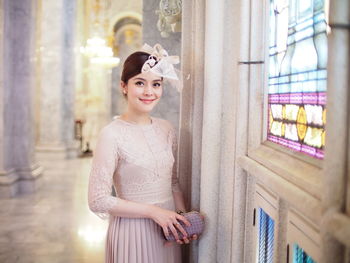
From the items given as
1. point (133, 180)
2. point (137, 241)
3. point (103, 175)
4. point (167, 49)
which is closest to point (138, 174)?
point (133, 180)

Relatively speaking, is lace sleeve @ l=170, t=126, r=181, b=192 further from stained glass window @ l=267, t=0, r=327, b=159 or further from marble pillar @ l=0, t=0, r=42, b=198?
marble pillar @ l=0, t=0, r=42, b=198

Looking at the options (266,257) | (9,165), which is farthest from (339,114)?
(9,165)

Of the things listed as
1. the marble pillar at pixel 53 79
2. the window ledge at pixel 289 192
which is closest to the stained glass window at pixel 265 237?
the window ledge at pixel 289 192

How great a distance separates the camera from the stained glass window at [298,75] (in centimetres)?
121

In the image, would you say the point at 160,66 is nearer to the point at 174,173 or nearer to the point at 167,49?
the point at 174,173

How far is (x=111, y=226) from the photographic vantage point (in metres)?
1.97

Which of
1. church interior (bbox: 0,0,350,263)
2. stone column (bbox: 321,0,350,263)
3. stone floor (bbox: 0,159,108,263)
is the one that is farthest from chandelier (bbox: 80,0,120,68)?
stone column (bbox: 321,0,350,263)

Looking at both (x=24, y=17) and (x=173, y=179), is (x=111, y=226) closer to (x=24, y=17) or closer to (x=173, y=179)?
(x=173, y=179)

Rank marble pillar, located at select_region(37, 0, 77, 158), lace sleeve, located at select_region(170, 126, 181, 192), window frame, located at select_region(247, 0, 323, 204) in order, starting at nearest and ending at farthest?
1. window frame, located at select_region(247, 0, 323, 204)
2. lace sleeve, located at select_region(170, 126, 181, 192)
3. marble pillar, located at select_region(37, 0, 77, 158)

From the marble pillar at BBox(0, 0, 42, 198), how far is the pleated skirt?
4671 mm

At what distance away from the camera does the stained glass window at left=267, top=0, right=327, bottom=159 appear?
1212mm

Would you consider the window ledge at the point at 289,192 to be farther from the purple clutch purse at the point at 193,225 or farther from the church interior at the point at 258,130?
the purple clutch purse at the point at 193,225

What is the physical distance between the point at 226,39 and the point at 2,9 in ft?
17.0

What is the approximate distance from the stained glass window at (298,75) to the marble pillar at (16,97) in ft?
17.5
